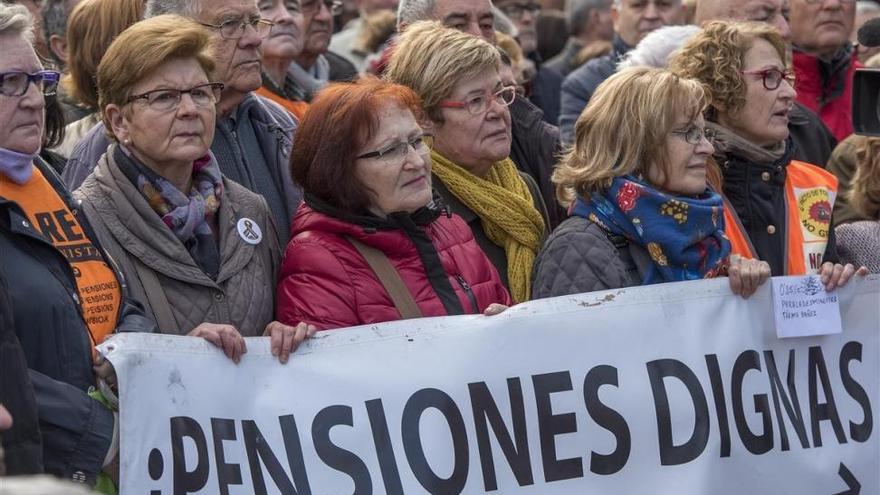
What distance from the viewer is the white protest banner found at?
4500 millimetres

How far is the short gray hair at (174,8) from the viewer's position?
568 cm

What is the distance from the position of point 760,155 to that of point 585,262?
1000 mm

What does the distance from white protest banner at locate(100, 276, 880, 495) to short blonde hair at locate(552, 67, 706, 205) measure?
44 cm

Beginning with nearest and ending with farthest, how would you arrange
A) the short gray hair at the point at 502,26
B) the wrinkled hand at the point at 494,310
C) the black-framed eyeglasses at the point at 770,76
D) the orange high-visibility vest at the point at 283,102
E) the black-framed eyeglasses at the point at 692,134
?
the wrinkled hand at the point at 494,310
the black-framed eyeglasses at the point at 692,134
the black-framed eyeglasses at the point at 770,76
the orange high-visibility vest at the point at 283,102
the short gray hair at the point at 502,26

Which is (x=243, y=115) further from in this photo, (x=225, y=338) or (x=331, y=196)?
(x=225, y=338)

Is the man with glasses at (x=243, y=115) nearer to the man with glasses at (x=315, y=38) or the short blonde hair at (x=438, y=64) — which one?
the short blonde hair at (x=438, y=64)

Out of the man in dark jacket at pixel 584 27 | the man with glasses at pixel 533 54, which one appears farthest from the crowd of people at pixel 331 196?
the man in dark jacket at pixel 584 27

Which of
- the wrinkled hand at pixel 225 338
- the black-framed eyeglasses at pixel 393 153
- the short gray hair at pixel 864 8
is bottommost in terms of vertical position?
the short gray hair at pixel 864 8

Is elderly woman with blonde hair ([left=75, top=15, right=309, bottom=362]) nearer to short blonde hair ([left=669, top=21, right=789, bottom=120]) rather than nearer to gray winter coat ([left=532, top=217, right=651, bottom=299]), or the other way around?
gray winter coat ([left=532, top=217, right=651, bottom=299])

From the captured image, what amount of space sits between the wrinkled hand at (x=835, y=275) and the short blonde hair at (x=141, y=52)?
6.76 feet

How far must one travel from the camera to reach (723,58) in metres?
5.87

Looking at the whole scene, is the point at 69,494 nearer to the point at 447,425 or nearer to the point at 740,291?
the point at 447,425

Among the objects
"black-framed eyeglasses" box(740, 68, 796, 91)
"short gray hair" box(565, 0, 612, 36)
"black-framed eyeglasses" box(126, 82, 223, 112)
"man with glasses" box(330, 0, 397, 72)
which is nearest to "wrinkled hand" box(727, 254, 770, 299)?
"black-framed eyeglasses" box(740, 68, 796, 91)

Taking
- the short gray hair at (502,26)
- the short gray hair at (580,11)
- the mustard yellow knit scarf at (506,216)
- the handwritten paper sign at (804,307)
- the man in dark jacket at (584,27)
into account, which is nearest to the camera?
the handwritten paper sign at (804,307)
